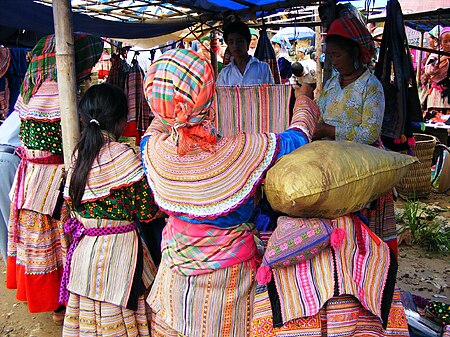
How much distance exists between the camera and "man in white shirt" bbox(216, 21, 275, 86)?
4.07 metres

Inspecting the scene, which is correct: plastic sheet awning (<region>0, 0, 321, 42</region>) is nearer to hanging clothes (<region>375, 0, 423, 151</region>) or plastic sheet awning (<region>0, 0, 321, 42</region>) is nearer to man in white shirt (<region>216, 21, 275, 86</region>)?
man in white shirt (<region>216, 21, 275, 86</region>)

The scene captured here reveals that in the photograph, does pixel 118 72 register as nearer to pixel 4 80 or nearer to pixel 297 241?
pixel 4 80

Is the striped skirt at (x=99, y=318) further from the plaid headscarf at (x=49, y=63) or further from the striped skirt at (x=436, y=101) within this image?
the striped skirt at (x=436, y=101)

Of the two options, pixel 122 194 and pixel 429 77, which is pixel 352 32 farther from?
pixel 429 77

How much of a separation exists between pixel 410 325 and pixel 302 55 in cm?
1096

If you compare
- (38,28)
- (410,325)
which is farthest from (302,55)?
(410,325)

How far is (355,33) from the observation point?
2.54 m

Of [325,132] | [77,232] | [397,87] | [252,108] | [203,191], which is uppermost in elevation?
[397,87]

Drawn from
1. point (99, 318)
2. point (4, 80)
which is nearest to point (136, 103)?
point (4, 80)

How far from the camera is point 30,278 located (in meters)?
2.89

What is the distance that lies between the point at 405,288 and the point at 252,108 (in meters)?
2.25

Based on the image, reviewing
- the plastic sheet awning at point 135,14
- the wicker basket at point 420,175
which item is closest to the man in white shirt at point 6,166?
the plastic sheet awning at point 135,14

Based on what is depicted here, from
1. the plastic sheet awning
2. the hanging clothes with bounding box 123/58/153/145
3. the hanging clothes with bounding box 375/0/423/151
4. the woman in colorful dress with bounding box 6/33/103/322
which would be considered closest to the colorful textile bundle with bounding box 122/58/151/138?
the hanging clothes with bounding box 123/58/153/145

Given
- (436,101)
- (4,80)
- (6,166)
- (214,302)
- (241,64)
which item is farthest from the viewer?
(436,101)
